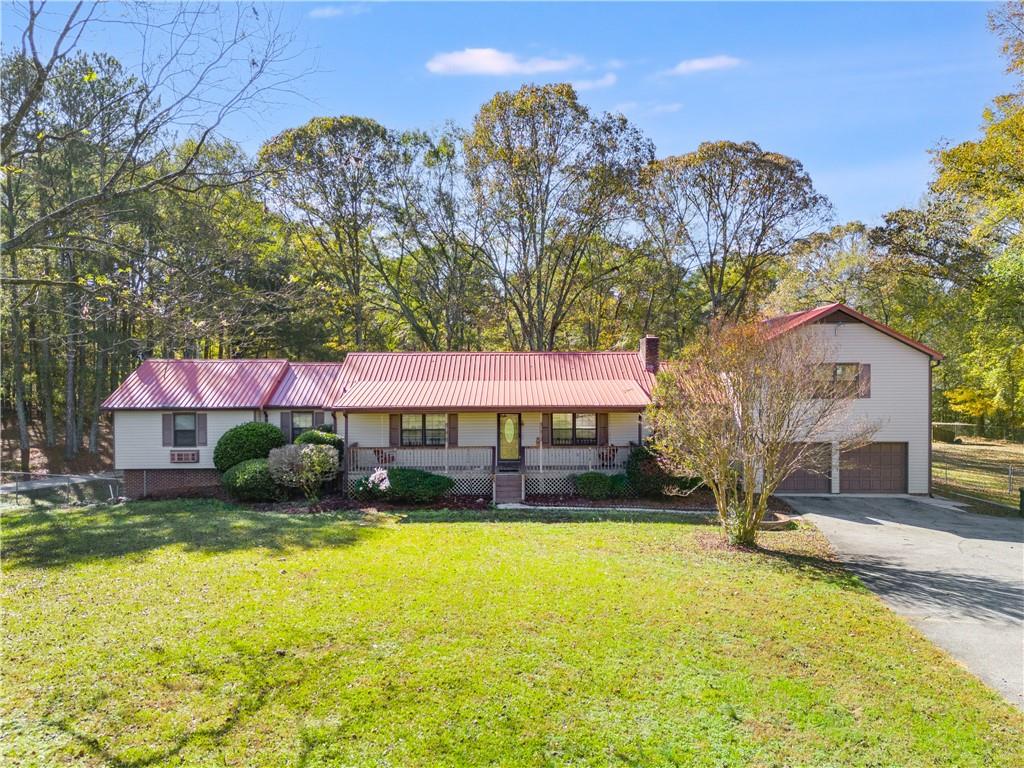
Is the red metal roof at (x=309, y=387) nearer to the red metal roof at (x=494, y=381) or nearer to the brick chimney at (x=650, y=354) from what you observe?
the red metal roof at (x=494, y=381)

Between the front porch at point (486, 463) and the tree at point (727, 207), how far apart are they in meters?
11.3

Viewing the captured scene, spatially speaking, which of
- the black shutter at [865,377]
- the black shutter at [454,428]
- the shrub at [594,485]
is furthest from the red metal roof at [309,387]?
the black shutter at [865,377]

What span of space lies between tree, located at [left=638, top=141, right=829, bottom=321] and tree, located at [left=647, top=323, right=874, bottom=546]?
543 inches

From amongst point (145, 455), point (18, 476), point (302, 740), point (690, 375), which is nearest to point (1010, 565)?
point (690, 375)

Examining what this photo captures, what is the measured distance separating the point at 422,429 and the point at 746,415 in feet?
36.9

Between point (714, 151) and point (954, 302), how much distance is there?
49.0ft

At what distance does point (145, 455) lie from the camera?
65.4ft

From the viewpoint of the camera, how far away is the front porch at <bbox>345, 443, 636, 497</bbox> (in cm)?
1855

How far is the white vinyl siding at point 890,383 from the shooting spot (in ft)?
61.6

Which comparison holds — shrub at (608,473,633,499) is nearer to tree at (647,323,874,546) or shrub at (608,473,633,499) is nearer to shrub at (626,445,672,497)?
shrub at (626,445,672,497)

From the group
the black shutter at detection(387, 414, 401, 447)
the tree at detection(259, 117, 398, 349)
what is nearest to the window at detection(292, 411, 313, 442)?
the black shutter at detection(387, 414, 401, 447)

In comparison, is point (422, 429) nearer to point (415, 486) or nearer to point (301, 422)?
point (415, 486)

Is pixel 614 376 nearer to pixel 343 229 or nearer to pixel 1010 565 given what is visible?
pixel 1010 565

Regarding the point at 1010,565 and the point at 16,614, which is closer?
the point at 16,614
